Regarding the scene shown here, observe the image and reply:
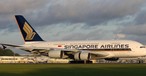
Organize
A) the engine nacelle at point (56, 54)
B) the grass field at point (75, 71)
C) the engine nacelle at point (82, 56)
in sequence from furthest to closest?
the engine nacelle at point (56, 54) < the engine nacelle at point (82, 56) < the grass field at point (75, 71)

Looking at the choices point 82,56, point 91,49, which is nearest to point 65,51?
point 82,56

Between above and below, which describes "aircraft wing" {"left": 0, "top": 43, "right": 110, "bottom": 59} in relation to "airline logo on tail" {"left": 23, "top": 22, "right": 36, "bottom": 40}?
below

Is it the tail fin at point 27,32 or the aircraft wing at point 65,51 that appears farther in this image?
the tail fin at point 27,32

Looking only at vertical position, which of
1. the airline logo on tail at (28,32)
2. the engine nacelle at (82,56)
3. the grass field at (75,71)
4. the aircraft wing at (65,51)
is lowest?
the grass field at (75,71)

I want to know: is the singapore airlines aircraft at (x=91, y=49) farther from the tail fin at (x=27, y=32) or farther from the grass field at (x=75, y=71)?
the grass field at (x=75, y=71)

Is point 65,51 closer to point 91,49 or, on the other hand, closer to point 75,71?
point 91,49

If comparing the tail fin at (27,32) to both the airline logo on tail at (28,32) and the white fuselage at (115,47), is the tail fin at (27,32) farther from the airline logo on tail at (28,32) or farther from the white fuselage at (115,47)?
the white fuselage at (115,47)

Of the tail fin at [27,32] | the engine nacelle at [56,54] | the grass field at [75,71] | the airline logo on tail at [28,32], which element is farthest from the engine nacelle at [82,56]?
the grass field at [75,71]

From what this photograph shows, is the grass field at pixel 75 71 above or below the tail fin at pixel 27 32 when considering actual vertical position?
below

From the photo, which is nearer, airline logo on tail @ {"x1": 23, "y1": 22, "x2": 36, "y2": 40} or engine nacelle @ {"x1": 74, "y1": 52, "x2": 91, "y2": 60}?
engine nacelle @ {"x1": 74, "y1": 52, "x2": 91, "y2": 60}

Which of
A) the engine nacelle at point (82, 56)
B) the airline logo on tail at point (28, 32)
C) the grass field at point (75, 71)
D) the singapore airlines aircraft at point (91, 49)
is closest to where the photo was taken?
the grass field at point (75, 71)

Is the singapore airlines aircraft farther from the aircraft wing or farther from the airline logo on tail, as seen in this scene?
the airline logo on tail

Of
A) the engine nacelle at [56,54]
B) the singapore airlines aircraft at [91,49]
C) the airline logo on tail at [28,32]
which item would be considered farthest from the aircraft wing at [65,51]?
the airline logo on tail at [28,32]

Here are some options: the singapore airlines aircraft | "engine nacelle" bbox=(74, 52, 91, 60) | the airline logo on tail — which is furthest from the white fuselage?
the airline logo on tail
